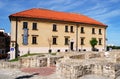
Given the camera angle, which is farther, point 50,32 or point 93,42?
point 93,42

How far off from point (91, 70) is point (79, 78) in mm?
1287

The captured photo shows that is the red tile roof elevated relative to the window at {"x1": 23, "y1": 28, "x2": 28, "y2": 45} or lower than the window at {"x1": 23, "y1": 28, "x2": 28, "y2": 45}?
elevated

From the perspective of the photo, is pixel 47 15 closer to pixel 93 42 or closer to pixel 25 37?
pixel 25 37

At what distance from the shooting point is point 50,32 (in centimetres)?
4159

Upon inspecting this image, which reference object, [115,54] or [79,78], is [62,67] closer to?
[79,78]

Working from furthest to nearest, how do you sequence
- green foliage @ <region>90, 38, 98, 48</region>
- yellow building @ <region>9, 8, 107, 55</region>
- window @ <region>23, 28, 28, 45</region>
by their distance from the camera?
green foliage @ <region>90, 38, 98, 48</region>
window @ <region>23, 28, 28, 45</region>
yellow building @ <region>9, 8, 107, 55</region>

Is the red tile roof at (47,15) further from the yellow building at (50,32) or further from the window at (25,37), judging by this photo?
the window at (25,37)

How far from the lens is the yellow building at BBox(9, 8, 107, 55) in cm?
3831

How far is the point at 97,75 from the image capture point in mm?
14406

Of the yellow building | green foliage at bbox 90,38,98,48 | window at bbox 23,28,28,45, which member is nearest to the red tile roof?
the yellow building

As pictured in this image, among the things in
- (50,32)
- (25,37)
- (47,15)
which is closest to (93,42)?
(50,32)

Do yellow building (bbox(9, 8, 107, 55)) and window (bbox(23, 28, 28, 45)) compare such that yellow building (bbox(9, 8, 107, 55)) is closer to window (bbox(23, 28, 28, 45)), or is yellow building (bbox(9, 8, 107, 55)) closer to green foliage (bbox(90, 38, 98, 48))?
window (bbox(23, 28, 28, 45))

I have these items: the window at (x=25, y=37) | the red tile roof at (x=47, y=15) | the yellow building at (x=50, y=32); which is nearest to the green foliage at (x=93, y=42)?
the yellow building at (x=50, y=32)

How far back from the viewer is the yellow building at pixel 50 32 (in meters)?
38.3
